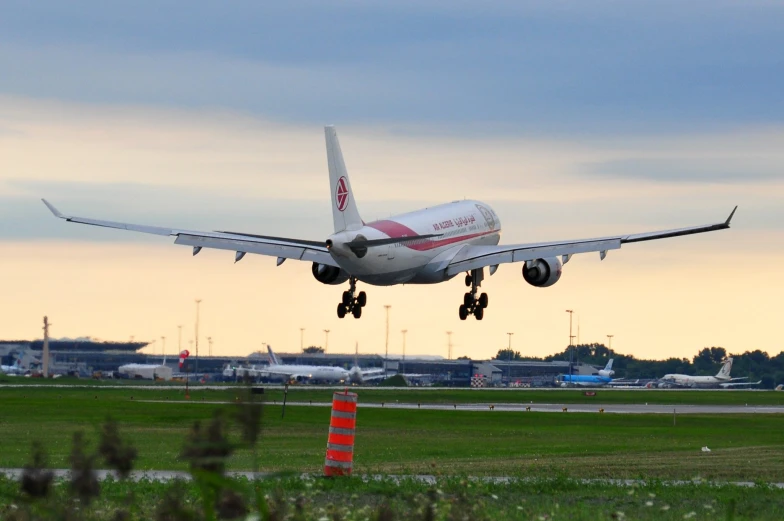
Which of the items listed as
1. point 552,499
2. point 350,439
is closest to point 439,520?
point 552,499

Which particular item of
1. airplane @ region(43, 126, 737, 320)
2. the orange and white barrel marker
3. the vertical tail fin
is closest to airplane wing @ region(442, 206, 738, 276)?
airplane @ region(43, 126, 737, 320)

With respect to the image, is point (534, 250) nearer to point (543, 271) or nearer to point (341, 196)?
point (543, 271)

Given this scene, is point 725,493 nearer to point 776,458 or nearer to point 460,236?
point 776,458

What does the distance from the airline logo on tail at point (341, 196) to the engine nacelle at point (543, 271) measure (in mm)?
10013

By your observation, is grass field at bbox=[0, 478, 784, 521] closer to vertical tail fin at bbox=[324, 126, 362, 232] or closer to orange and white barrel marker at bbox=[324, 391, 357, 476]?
orange and white barrel marker at bbox=[324, 391, 357, 476]

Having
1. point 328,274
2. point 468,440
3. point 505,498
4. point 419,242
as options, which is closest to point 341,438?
point 505,498

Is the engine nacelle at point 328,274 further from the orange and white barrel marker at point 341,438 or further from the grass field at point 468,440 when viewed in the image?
the orange and white barrel marker at point 341,438

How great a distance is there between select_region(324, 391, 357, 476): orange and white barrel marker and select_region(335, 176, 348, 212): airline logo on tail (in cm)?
4058

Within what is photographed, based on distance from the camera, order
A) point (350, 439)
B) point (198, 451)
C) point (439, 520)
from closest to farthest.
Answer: point (198, 451), point (439, 520), point (350, 439)

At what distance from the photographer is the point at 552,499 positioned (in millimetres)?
18922

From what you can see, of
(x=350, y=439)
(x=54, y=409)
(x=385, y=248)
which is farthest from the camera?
(x=54, y=409)

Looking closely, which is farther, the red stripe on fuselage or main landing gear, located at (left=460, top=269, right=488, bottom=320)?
main landing gear, located at (left=460, top=269, right=488, bottom=320)

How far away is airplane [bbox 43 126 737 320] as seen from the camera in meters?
58.2

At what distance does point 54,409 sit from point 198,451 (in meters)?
61.2
